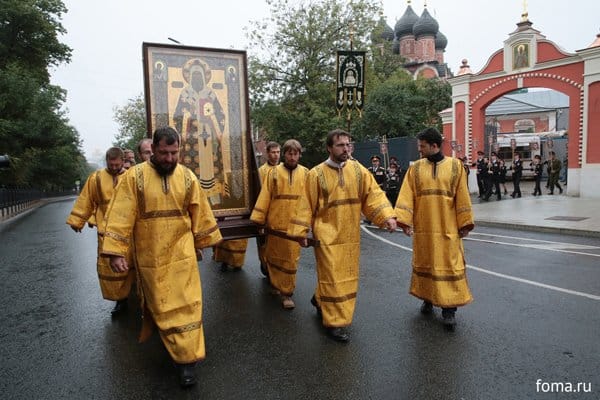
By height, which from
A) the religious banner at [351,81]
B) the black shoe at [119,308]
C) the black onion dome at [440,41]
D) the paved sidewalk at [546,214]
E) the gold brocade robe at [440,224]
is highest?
the black onion dome at [440,41]

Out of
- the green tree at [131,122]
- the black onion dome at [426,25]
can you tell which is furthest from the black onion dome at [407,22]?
the green tree at [131,122]

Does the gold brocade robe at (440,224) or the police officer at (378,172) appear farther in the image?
the police officer at (378,172)

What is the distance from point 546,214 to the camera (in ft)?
44.1

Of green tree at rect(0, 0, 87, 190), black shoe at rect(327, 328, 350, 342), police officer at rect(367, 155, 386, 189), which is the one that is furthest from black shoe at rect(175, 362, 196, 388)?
green tree at rect(0, 0, 87, 190)

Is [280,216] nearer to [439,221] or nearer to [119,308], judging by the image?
[439,221]

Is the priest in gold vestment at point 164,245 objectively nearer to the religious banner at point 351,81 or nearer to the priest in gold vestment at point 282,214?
the priest in gold vestment at point 282,214

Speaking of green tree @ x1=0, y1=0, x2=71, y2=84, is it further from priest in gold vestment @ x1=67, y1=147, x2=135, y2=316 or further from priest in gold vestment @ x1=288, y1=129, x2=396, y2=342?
priest in gold vestment @ x1=288, y1=129, x2=396, y2=342

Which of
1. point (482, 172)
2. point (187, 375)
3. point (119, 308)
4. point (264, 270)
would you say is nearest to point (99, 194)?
point (119, 308)

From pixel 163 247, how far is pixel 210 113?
8.01 ft

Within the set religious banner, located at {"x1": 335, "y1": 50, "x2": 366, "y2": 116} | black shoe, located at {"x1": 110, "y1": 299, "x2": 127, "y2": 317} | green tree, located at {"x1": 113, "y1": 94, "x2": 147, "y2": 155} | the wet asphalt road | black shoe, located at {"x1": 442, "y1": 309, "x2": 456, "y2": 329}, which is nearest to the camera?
the wet asphalt road

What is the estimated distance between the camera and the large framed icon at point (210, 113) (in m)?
5.27

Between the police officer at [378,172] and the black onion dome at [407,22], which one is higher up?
the black onion dome at [407,22]

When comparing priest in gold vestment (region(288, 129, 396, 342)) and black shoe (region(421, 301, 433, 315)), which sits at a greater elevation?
priest in gold vestment (region(288, 129, 396, 342))

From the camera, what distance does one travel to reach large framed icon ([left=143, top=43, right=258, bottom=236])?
527 centimetres
